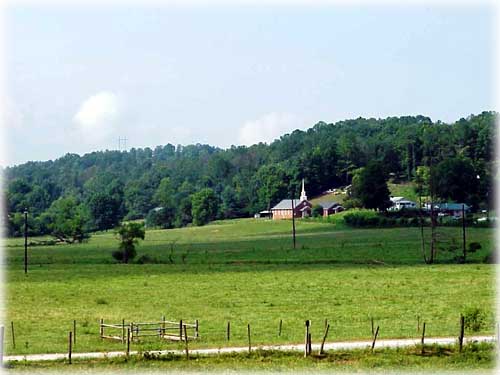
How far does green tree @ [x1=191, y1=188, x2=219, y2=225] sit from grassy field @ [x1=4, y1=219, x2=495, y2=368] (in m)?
46.4

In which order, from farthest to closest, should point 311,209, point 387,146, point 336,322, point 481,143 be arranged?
point 387,146
point 481,143
point 311,209
point 336,322

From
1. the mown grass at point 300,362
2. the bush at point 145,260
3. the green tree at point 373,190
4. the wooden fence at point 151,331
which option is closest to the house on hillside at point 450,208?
the green tree at point 373,190

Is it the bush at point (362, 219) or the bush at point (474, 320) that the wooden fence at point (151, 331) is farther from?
the bush at point (362, 219)

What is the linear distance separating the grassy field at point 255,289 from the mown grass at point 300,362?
289 cm

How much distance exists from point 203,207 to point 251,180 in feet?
88.5

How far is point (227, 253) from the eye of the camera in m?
77.3

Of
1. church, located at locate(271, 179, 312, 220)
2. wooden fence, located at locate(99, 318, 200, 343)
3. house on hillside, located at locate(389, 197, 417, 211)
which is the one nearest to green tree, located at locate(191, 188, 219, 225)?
church, located at locate(271, 179, 312, 220)

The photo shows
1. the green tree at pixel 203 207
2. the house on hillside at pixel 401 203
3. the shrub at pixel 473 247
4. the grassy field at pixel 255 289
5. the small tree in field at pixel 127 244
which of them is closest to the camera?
the grassy field at pixel 255 289

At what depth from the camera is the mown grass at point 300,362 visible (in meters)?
25.2

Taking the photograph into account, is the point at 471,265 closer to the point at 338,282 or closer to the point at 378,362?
the point at 338,282

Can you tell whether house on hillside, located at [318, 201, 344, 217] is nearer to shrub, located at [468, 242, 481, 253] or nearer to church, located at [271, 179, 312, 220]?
church, located at [271, 179, 312, 220]

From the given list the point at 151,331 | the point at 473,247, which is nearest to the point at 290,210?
the point at 473,247

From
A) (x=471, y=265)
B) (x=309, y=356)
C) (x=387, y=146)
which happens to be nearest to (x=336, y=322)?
(x=309, y=356)

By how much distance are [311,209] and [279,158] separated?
6356 centimetres
